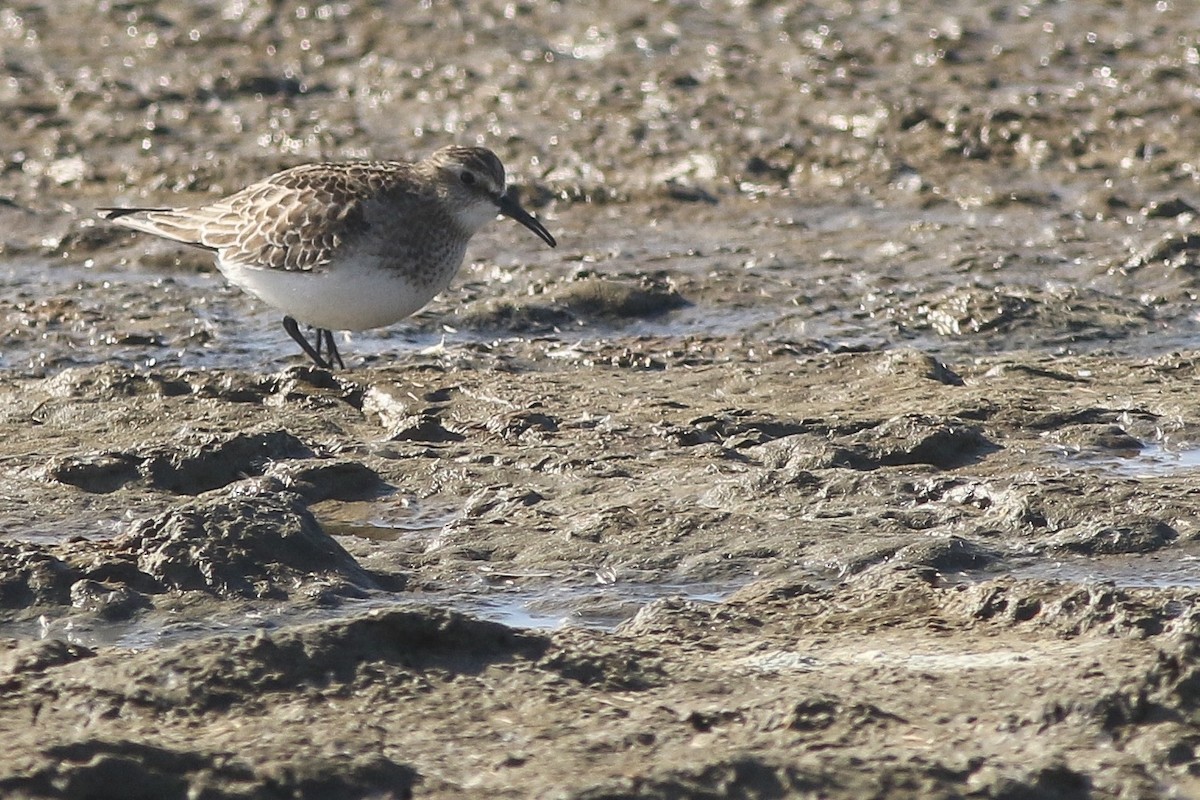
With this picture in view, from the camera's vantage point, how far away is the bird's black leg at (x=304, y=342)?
8.52 metres

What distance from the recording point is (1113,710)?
458cm

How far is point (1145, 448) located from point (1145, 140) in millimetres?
4887

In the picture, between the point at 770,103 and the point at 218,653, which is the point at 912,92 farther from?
the point at 218,653

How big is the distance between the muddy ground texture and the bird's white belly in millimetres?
309

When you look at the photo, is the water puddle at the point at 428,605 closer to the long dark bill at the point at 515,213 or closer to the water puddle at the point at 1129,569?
the water puddle at the point at 1129,569

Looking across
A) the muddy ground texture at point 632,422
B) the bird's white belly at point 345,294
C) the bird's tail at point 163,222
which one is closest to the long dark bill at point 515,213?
the muddy ground texture at point 632,422

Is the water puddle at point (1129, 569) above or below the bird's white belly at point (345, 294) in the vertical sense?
below

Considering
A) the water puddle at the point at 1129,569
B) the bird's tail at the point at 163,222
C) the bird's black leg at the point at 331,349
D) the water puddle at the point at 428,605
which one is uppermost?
the bird's tail at the point at 163,222

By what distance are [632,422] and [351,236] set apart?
1.66 metres

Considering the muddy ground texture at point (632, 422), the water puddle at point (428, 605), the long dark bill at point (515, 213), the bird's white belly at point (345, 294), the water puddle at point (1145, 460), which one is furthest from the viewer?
the long dark bill at point (515, 213)

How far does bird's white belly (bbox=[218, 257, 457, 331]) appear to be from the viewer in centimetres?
834

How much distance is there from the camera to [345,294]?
8.33m

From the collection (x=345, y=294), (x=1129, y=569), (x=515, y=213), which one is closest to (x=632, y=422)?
(x=345, y=294)

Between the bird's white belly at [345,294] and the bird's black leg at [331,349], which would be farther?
the bird's black leg at [331,349]
